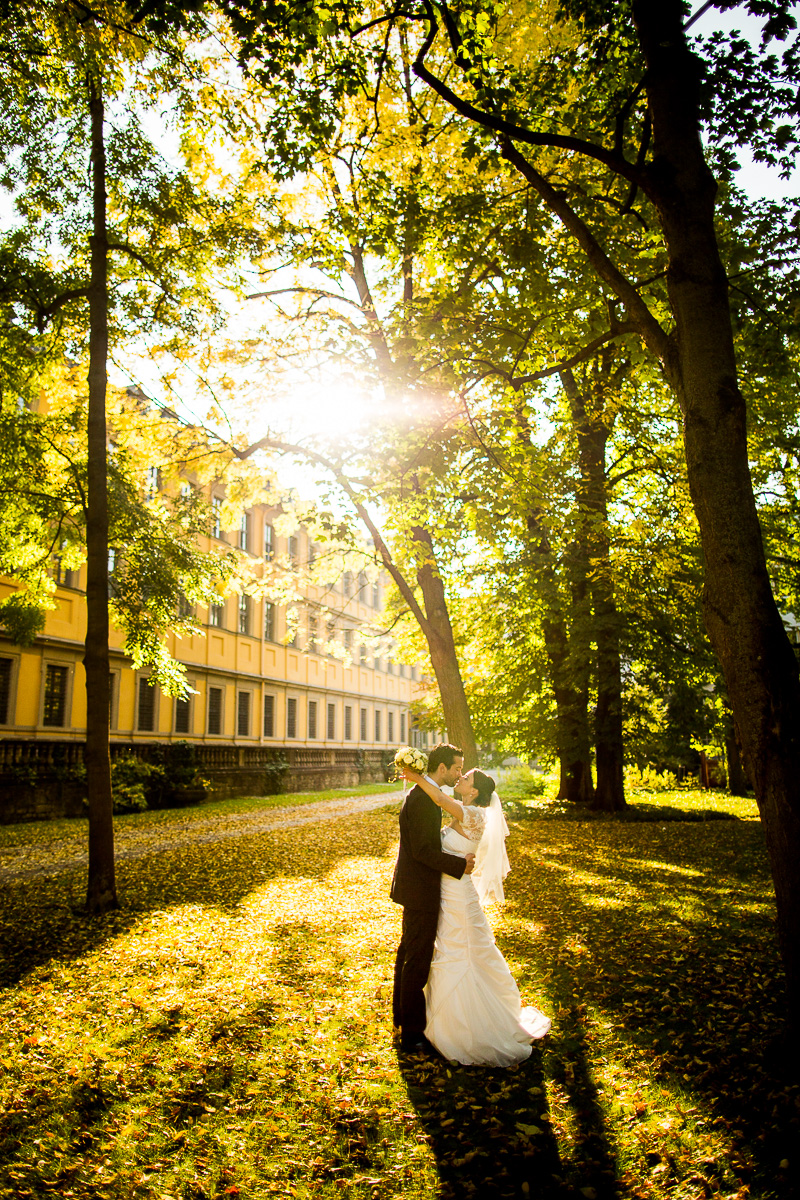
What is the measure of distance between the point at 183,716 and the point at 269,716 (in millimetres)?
8054

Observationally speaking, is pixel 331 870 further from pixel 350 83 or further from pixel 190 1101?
pixel 350 83

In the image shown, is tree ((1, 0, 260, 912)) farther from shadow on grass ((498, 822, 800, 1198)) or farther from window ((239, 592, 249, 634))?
window ((239, 592, 249, 634))

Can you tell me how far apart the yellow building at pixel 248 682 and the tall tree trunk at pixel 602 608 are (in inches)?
230

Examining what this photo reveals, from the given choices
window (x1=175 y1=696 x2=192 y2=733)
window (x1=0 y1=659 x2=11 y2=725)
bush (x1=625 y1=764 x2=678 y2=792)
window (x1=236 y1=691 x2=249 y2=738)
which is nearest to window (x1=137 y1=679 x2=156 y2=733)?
window (x1=175 y1=696 x2=192 y2=733)

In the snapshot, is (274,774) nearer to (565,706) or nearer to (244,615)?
(244,615)

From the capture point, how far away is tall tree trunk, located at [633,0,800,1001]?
4.54 meters

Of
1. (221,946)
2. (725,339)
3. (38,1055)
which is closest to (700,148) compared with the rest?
(725,339)

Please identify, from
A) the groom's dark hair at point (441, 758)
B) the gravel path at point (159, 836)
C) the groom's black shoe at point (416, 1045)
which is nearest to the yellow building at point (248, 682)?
the gravel path at point (159, 836)

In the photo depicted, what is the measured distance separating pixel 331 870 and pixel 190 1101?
333 inches

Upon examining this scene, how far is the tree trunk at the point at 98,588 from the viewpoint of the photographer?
9.23m

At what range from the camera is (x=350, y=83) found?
677cm

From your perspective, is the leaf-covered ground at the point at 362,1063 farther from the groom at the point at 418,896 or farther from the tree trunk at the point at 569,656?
the tree trunk at the point at 569,656

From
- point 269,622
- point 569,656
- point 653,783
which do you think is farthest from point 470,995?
point 269,622

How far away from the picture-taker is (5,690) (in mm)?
21859
